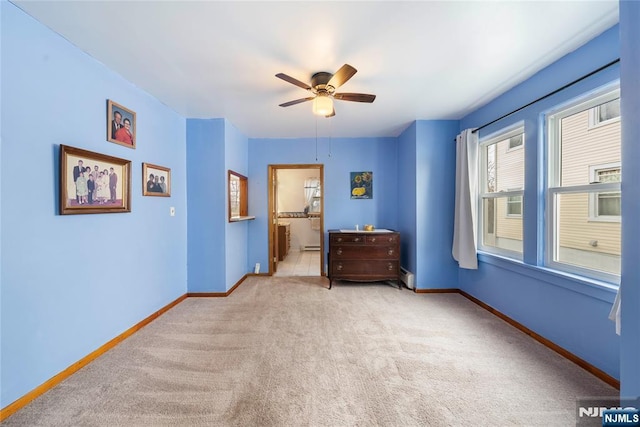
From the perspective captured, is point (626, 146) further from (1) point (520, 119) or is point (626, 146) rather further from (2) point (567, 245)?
(1) point (520, 119)

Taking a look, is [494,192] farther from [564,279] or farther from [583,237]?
[564,279]

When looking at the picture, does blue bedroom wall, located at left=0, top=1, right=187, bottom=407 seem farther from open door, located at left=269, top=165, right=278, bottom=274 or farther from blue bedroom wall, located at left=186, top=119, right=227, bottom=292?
open door, located at left=269, top=165, right=278, bottom=274

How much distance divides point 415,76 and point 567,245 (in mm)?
2036

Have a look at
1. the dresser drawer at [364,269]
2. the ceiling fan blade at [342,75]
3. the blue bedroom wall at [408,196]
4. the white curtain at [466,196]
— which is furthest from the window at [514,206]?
the ceiling fan blade at [342,75]

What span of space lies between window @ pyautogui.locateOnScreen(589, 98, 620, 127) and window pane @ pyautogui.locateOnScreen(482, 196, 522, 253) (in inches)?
36.6

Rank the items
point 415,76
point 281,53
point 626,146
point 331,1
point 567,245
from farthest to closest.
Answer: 1. point 415,76
2. point 567,245
3. point 281,53
4. point 331,1
5. point 626,146

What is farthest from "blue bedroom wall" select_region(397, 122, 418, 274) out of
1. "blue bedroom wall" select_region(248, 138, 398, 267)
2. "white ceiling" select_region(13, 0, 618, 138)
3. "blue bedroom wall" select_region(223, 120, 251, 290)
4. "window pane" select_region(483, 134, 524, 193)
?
"blue bedroom wall" select_region(223, 120, 251, 290)

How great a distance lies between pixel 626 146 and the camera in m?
0.97

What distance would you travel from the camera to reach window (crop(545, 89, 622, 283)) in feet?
5.93

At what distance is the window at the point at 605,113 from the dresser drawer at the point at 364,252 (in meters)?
2.41

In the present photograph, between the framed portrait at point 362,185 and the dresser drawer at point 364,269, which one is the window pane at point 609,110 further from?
the framed portrait at point 362,185

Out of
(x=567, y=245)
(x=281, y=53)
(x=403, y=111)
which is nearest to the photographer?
(x=281, y=53)

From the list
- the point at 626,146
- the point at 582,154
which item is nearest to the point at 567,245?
the point at 582,154

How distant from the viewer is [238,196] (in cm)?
398
